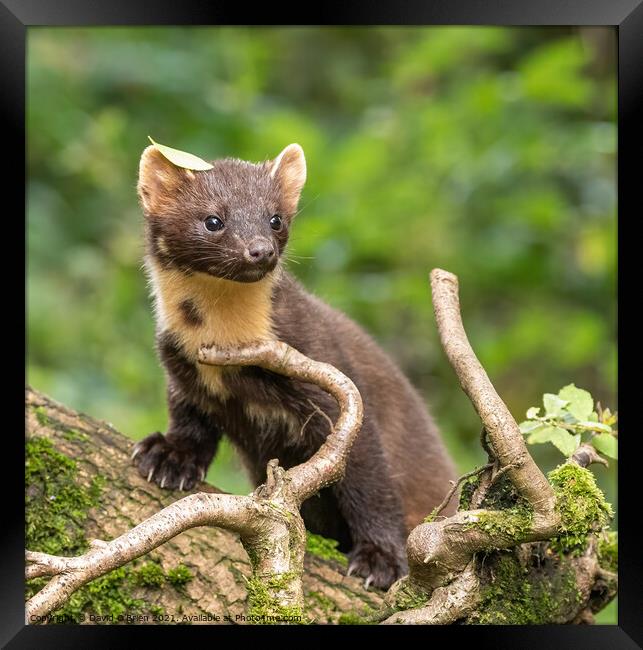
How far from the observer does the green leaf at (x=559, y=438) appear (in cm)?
371

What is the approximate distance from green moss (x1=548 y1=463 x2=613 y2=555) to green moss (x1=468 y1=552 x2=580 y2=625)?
0.23 meters

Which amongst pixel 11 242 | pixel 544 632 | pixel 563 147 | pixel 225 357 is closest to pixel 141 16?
pixel 11 242

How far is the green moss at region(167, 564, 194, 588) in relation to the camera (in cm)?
392

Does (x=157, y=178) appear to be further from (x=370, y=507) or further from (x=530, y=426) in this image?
(x=530, y=426)

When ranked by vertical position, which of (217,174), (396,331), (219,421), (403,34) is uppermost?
(403,34)

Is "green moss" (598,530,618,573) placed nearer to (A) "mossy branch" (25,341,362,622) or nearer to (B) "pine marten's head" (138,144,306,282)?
(A) "mossy branch" (25,341,362,622)

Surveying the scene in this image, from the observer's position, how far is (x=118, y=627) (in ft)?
11.0

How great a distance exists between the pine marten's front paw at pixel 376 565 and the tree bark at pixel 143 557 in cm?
6

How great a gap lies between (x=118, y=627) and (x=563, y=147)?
22.9 ft

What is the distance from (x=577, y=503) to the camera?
336 centimetres

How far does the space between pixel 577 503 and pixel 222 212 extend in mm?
1861

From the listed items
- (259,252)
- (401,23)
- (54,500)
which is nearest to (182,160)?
(259,252)

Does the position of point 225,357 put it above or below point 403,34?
below

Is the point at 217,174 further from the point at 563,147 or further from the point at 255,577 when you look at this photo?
the point at 563,147
